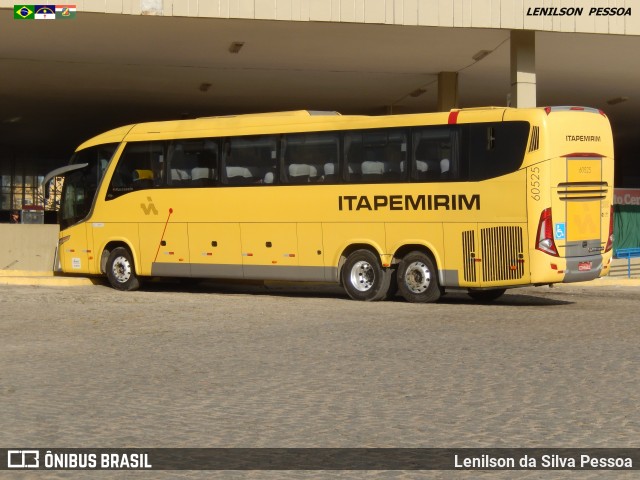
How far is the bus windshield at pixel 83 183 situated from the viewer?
25125 mm

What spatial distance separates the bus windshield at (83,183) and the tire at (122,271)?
1.35 m

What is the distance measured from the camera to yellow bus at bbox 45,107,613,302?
19531 mm

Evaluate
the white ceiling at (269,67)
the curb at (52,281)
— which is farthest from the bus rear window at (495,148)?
the curb at (52,281)

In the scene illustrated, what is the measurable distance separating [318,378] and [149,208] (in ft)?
45.8

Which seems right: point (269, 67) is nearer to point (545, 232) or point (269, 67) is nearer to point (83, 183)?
point (83, 183)

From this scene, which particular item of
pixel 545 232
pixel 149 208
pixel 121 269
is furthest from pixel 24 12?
pixel 545 232

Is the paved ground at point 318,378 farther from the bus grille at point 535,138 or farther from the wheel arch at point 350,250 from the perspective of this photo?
the bus grille at point 535,138

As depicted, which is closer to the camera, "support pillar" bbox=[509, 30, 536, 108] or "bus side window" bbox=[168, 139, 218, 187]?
"bus side window" bbox=[168, 139, 218, 187]

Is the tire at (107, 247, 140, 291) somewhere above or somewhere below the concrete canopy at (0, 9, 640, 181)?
below

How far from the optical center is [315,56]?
102ft

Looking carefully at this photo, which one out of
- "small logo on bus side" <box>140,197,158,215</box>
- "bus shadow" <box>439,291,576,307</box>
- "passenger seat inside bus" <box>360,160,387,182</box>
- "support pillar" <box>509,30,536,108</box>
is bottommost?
"bus shadow" <box>439,291,576,307</box>

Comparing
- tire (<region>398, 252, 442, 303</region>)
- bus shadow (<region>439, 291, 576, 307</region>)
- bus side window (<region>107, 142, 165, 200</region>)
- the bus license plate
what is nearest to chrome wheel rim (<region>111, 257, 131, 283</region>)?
bus side window (<region>107, 142, 165, 200</region>)

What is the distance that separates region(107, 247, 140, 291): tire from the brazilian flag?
5312mm

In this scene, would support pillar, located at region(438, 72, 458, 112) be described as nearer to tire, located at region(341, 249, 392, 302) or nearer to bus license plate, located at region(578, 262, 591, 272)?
tire, located at region(341, 249, 392, 302)
